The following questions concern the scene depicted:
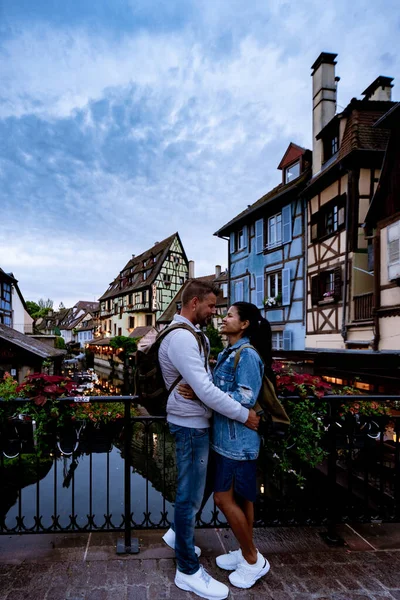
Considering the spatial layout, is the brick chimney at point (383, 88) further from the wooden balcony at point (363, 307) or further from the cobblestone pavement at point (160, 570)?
the cobblestone pavement at point (160, 570)

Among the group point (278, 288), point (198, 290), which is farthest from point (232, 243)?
point (198, 290)

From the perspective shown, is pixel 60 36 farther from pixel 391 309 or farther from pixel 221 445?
pixel 391 309

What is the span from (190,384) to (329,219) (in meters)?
13.9

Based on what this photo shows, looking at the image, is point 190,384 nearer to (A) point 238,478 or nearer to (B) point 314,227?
(A) point 238,478

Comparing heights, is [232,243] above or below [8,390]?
above

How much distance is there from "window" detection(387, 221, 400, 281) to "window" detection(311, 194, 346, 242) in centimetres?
277

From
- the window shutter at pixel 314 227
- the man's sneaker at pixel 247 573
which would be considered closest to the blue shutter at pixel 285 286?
the window shutter at pixel 314 227

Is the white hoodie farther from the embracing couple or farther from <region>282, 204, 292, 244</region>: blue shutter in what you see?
<region>282, 204, 292, 244</region>: blue shutter

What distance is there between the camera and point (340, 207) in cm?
1312

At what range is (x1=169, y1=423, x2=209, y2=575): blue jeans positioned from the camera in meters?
2.21

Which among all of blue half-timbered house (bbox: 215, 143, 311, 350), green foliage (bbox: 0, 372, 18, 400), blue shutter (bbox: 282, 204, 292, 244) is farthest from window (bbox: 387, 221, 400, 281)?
green foliage (bbox: 0, 372, 18, 400)

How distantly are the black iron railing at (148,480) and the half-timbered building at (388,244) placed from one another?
3226 mm

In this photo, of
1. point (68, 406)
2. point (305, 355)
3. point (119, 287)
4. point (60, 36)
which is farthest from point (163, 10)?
point (119, 287)

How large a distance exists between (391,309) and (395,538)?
27.7ft
